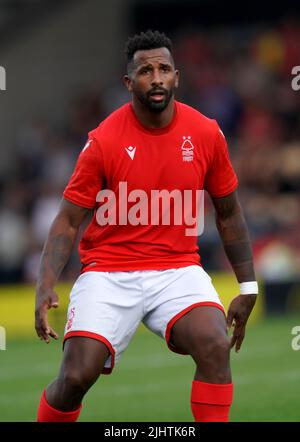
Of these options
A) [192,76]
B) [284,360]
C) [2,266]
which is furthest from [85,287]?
[192,76]

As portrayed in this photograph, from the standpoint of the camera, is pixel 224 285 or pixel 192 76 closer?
pixel 224 285

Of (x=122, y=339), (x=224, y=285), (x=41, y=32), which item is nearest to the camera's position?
(x=122, y=339)

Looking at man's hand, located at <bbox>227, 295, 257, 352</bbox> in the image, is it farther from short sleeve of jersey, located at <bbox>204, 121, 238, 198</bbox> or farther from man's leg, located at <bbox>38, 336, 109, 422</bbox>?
man's leg, located at <bbox>38, 336, 109, 422</bbox>

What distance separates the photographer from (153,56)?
6570 mm

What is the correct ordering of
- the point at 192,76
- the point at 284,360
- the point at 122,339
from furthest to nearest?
the point at 192,76 < the point at 284,360 < the point at 122,339

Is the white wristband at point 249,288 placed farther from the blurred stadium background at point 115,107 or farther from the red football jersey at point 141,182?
the blurred stadium background at point 115,107

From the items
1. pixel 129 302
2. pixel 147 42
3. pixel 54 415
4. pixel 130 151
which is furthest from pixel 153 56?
pixel 54 415

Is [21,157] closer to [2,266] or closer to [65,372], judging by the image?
[2,266]

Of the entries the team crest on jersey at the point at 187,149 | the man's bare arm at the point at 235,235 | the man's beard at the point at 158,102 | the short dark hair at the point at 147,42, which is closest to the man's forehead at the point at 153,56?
the short dark hair at the point at 147,42

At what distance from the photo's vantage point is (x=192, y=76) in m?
19.1

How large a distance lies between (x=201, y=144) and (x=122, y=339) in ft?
3.89

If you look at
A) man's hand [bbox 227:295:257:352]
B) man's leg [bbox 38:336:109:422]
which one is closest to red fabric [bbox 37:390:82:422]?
man's leg [bbox 38:336:109:422]

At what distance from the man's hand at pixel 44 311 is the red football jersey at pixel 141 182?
36 centimetres

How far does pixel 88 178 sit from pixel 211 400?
139 centimetres
